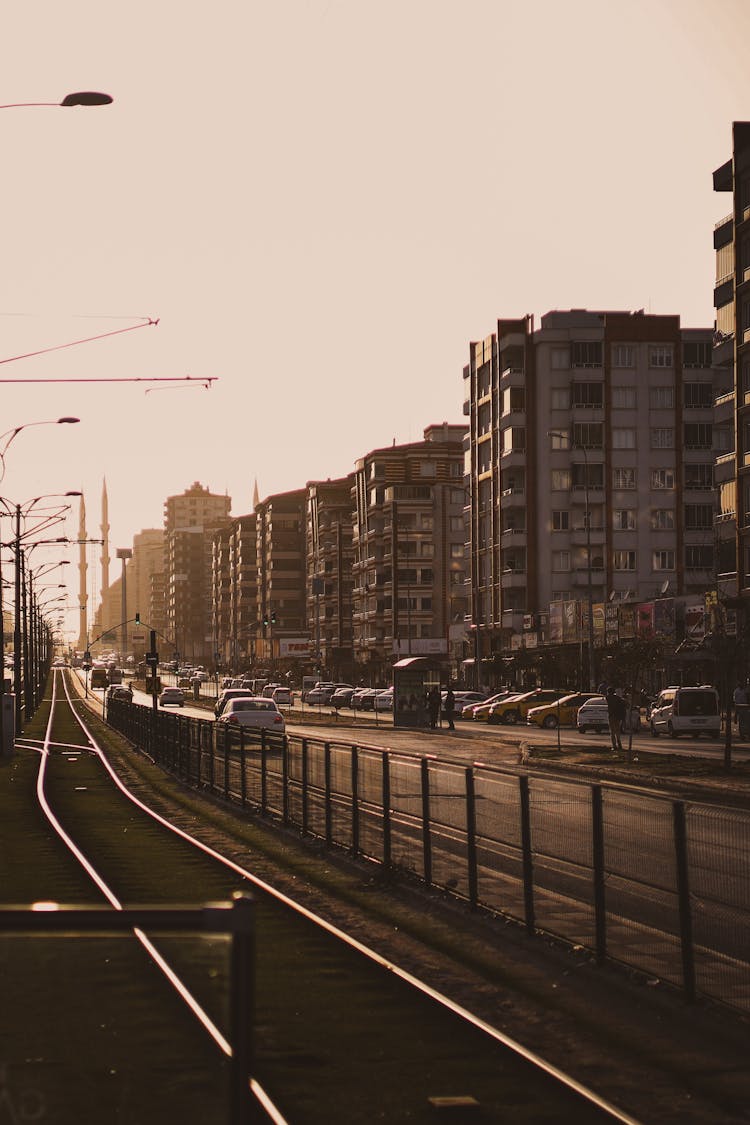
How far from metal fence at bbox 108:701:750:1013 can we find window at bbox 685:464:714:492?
89.5 metres

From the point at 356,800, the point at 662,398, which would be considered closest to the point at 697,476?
the point at 662,398

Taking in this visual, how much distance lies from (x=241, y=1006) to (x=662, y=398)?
105005 mm

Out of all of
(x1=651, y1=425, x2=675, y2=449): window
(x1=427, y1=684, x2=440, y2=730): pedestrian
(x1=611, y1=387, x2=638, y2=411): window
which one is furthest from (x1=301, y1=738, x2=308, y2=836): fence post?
(x1=651, y1=425, x2=675, y2=449): window

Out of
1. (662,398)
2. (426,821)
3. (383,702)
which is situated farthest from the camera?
(662,398)

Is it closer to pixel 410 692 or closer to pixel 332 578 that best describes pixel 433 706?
pixel 410 692

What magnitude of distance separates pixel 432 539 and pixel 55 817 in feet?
400

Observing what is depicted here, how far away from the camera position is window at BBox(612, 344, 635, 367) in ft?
347

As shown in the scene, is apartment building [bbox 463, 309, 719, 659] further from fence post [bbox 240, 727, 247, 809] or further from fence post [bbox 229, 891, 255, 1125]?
fence post [bbox 229, 891, 255, 1125]

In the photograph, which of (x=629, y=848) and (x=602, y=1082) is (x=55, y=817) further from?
(x=602, y=1082)

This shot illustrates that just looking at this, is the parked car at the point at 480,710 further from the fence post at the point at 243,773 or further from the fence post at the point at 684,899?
the fence post at the point at 684,899

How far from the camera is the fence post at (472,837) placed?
47.6ft

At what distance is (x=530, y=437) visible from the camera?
107312 mm

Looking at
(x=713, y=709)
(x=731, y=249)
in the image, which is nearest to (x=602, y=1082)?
(x=713, y=709)

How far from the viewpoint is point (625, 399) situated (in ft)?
348
